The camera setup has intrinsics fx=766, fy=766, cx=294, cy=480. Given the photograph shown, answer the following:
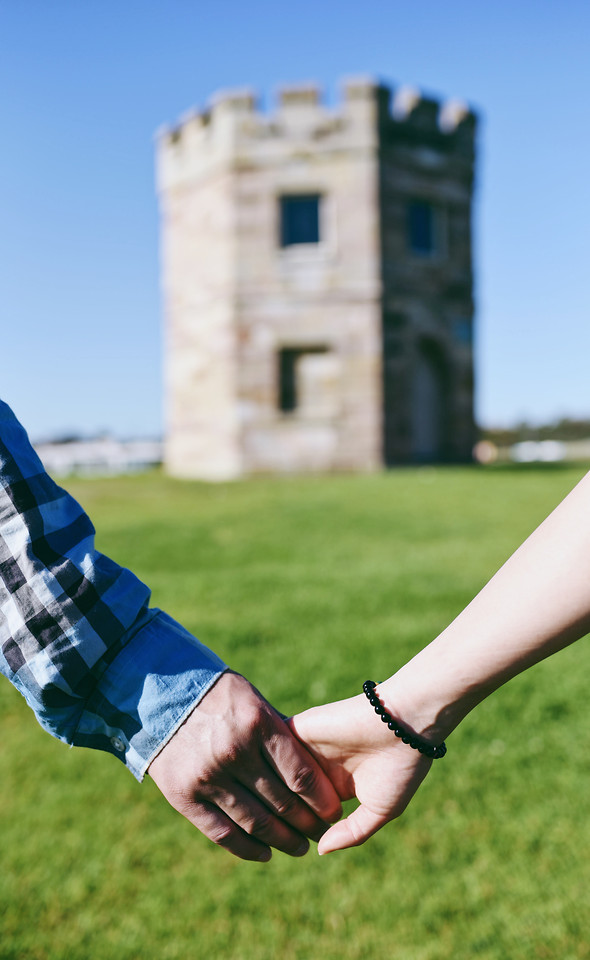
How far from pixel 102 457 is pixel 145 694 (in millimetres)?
21146

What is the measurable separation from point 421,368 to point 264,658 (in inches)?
536

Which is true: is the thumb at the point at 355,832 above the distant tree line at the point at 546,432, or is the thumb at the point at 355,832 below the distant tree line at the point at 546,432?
above

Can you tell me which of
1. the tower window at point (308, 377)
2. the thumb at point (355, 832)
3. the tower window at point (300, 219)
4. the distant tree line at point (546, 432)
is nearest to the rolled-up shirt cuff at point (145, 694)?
the thumb at point (355, 832)

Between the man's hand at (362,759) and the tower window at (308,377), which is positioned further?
the tower window at (308,377)

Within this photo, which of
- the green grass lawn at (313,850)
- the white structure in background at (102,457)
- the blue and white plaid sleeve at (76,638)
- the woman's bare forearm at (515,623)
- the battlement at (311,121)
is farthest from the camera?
the white structure in background at (102,457)

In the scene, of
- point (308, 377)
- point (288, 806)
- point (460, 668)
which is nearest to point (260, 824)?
point (288, 806)

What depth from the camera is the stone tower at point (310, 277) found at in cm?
1578

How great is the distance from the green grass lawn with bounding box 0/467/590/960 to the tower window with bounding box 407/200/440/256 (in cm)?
1228

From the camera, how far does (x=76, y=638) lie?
4.84ft

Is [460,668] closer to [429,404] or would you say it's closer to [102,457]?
[429,404]

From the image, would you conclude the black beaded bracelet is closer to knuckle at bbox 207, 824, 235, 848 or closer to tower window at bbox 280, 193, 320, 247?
knuckle at bbox 207, 824, 235, 848

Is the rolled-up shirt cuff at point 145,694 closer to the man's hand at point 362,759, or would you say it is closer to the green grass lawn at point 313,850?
the man's hand at point 362,759

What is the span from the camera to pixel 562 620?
1.33 meters

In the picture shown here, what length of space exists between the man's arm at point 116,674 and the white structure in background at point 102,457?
19.1 metres
